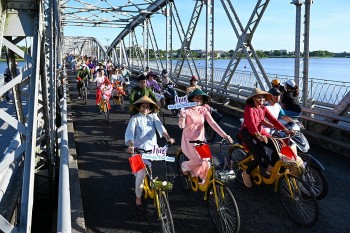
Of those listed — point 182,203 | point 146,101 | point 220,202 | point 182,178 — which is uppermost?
point 146,101

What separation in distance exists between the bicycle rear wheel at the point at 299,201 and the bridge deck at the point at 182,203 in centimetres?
12

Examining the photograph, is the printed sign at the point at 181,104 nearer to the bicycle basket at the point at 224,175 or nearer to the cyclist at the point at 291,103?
the bicycle basket at the point at 224,175

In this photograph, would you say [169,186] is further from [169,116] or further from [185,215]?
[169,116]

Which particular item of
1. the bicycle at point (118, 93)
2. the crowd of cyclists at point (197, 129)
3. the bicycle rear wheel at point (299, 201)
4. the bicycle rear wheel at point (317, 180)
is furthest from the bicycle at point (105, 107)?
the bicycle rear wheel at point (299, 201)

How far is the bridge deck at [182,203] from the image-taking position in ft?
15.1

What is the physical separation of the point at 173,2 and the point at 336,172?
15.2 m

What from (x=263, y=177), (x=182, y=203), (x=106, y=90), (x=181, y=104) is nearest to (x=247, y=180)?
(x=263, y=177)

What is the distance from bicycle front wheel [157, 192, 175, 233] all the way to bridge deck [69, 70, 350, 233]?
1.25 feet

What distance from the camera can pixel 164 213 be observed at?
4223 mm

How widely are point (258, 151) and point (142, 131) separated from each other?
1.85 metres

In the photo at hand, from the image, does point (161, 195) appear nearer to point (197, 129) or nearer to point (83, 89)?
point (197, 129)

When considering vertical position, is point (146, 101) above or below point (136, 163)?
above

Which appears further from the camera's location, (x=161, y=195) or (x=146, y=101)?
(x=146, y=101)

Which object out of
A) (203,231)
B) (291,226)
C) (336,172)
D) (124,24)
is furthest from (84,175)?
(124,24)
